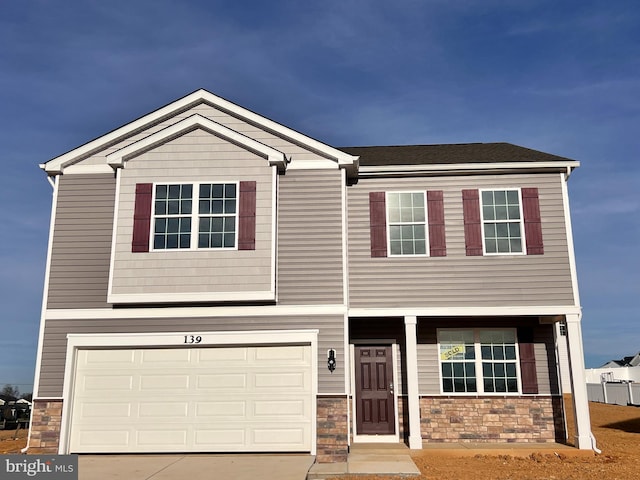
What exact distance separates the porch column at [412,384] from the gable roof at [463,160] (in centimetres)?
358

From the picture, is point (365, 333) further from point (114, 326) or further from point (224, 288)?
point (114, 326)

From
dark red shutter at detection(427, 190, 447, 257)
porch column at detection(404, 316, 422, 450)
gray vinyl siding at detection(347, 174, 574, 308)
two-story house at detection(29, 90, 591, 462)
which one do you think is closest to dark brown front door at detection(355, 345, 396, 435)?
two-story house at detection(29, 90, 591, 462)

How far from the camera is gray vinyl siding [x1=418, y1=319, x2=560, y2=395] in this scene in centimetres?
1302

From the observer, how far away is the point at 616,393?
28391 mm

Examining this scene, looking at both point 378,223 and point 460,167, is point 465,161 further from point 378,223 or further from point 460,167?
point 378,223

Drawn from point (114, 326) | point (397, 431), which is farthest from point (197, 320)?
point (397, 431)

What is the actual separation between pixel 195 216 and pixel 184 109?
2.92 m

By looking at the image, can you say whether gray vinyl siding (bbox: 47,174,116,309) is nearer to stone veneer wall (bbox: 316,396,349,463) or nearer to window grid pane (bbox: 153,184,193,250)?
window grid pane (bbox: 153,184,193,250)

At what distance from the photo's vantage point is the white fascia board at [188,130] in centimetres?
1208

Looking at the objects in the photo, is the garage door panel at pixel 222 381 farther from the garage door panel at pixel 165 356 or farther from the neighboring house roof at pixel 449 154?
the neighboring house roof at pixel 449 154

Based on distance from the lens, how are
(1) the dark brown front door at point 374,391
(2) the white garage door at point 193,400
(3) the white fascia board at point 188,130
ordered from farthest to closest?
(1) the dark brown front door at point 374,391 < (3) the white fascia board at point 188,130 < (2) the white garage door at point 193,400

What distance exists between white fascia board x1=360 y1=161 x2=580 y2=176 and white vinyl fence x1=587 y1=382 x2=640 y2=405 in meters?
18.7

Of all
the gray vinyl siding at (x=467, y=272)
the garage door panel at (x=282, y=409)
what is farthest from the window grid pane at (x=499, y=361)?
the garage door panel at (x=282, y=409)

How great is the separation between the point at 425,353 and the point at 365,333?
150 cm
